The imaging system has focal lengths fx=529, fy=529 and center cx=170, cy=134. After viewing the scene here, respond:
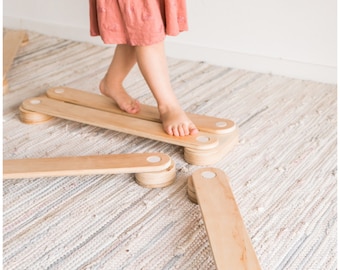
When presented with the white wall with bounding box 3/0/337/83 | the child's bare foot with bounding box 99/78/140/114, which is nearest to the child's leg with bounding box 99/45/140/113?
the child's bare foot with bounding box 99/78/140/114

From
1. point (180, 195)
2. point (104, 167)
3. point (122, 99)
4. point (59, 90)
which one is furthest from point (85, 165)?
point (59, 90)

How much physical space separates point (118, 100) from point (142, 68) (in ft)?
0.43

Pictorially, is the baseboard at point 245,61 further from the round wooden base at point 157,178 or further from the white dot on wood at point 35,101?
the round wooden base at point 157,178

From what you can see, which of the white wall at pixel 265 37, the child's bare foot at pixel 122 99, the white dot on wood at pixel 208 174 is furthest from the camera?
the white wall at pixel 265 37

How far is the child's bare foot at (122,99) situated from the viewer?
1.23 m

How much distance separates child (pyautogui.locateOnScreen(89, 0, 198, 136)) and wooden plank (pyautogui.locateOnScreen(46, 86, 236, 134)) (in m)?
0.04

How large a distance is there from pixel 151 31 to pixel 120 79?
22 cm

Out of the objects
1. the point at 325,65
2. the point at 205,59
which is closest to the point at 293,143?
the point at 325,65

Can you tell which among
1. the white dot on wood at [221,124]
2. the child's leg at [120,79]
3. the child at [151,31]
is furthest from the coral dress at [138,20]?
the white dot on wood at [221,124]

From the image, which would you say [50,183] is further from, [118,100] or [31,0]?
[31,0]

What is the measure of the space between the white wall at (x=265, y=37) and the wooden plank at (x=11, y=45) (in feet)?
1.61

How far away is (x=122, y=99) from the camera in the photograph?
125 centimetres

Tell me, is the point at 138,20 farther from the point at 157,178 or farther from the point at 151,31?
the point at 157,178

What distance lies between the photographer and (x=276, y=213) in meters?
0.92
